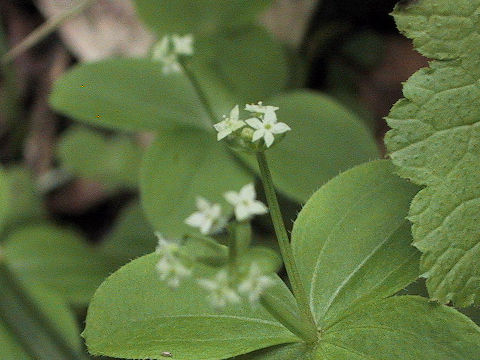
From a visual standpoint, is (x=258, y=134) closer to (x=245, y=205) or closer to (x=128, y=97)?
(x=245, y=205)

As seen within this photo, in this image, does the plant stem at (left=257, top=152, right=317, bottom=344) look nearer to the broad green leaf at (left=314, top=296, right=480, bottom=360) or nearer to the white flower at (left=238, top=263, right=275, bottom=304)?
the broad green leaf at (left=314, top=296, right=480, bottom=360)

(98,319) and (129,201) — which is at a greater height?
(129,201)

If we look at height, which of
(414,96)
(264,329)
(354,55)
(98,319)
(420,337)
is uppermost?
(354,55)

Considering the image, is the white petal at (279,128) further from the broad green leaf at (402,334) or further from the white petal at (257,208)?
the broad green leaf at (402,334)

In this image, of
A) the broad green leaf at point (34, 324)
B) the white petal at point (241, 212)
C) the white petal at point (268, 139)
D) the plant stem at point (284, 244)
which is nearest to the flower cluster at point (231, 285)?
the white petal at point (241, 212)

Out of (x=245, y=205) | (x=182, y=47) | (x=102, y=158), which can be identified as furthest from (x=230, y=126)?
(x=102, y=158)

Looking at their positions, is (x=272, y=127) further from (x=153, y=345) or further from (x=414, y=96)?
(x=153, y=345)

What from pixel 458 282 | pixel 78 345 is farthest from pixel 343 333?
pixel 78 345
